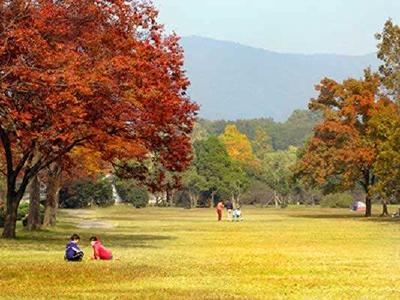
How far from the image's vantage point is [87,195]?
126 m

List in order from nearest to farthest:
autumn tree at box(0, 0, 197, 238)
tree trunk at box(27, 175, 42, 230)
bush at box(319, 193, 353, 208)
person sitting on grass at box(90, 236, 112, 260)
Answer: person sitting on grass at box(90, 236, 112, 260) → autumn tree at box(0, 0, 197, 238) → tree trunk at box(27, 175, 42, 230) → bush at box(319, 193, 353, 208)

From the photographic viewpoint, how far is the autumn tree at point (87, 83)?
1273 inches

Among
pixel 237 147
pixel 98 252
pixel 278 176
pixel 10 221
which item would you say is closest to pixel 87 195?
pixel 237 147

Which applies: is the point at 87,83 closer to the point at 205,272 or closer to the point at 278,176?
the point at 205,272

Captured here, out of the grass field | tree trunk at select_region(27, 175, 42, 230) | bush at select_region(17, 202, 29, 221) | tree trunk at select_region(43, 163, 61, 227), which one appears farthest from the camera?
bush at select_region(17, 202, 29, 221)

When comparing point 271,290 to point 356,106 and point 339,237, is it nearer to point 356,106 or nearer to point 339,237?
point 339,237

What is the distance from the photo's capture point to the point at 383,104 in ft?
254

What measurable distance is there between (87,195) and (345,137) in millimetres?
55728

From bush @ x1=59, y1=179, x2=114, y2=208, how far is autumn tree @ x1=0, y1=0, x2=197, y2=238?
78.6m

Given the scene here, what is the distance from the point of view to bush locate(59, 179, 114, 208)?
120875 millimetres

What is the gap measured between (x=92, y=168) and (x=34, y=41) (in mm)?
31301

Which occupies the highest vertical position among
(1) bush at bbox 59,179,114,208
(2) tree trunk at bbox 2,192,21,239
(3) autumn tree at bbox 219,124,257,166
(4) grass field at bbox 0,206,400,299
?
(3) autumn tree at bbox 219,124,257,166

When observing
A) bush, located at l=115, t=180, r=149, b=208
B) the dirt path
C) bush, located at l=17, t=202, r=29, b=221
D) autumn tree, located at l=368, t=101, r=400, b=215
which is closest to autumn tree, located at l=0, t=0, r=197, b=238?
the dirt path

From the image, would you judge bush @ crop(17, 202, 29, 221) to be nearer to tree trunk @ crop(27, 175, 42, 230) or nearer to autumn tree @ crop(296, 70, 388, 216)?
tree trunk @ crop(27, 175, 42, 230)
